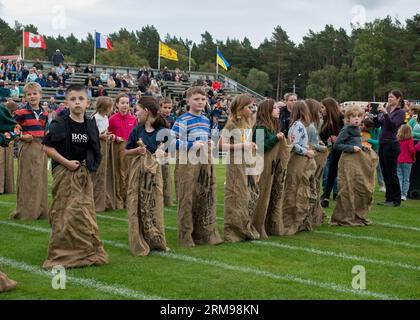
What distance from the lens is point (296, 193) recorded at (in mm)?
9664

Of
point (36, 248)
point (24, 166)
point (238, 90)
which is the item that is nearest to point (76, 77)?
point (238, 90)

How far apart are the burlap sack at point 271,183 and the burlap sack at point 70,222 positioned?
288 centimetres

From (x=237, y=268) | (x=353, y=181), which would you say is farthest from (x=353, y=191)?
(x=237, y=268)

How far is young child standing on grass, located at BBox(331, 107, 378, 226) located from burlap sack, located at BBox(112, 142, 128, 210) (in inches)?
164

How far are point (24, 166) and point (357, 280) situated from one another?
247 inches

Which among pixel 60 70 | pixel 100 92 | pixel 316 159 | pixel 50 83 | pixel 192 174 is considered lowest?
pixel 192 174

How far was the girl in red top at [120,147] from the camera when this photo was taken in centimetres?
1211

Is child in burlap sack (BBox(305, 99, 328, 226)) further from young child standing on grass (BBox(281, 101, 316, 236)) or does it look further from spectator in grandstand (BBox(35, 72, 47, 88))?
spectator in grandstand (BBox(35, 72, 47, 88))

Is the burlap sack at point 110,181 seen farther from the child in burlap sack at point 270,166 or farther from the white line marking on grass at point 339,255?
the white line marking on grass at point 339,255

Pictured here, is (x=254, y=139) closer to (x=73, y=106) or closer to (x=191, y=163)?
(x=191, y=163)

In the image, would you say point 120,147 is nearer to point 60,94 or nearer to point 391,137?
point 391,137

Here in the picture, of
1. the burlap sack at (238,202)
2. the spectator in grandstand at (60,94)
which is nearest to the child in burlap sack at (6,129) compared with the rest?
the burlap sack at (238,202)

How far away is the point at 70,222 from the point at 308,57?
115 meters

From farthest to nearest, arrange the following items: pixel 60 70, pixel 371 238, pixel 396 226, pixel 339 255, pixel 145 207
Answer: pixel 60 70 → pixel 396 226 → pixel 371 238 → pixel 339 255 → pixel 145 207
